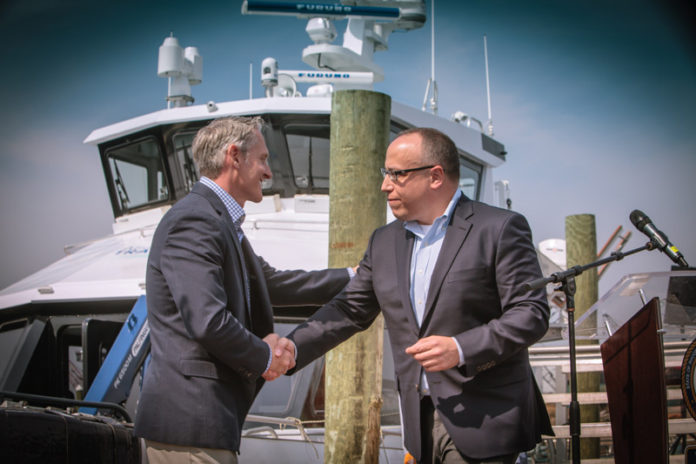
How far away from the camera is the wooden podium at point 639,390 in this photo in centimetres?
302

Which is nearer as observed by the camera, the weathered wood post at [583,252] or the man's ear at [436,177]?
the man's ear at [436,177]

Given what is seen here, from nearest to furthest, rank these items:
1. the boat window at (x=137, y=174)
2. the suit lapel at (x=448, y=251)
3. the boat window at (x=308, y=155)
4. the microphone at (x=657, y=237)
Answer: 1. the suit lapel at (x=448, y=251)
2. the microphone at (x=657, y=237)
3. the boat window at (x=308, y=155)
4. the boat window at (x=137, y=174)

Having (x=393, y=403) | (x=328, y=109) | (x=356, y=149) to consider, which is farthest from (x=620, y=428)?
(x=328, y=109)

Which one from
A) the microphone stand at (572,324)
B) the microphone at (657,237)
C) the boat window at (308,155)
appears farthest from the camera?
the boat window at (308,155)

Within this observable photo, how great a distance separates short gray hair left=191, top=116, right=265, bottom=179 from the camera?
304 cm

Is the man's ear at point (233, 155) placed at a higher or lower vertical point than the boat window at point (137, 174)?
lower

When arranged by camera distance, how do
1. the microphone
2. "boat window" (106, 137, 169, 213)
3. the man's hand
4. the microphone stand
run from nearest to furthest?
the man's hand, the microphone stand, the microphone, "boat window" (106, 137, 169, 213)

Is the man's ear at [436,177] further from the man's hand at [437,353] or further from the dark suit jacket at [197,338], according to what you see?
the dark suit jacket at [197,338]

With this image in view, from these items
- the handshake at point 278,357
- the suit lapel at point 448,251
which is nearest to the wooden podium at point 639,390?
the suit lapel at point 448,251

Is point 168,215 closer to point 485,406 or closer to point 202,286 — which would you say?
point 202,286

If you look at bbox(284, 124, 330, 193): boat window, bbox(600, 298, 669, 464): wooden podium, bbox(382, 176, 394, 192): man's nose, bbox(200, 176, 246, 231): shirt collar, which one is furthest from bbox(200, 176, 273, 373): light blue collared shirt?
bbox(284, 124, 330, 193): boat window

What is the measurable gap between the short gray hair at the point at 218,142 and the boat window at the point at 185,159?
6275mm

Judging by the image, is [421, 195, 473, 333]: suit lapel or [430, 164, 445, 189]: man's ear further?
[430, 164, 445, 189]: man's ear

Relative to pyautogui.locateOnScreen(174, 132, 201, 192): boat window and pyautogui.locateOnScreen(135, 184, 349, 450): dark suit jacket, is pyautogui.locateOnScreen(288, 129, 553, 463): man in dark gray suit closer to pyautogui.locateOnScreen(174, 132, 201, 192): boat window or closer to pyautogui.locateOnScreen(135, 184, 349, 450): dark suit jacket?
pyautogui.locateOnScreen(135, 184, 349, 450): dark suit jacket
